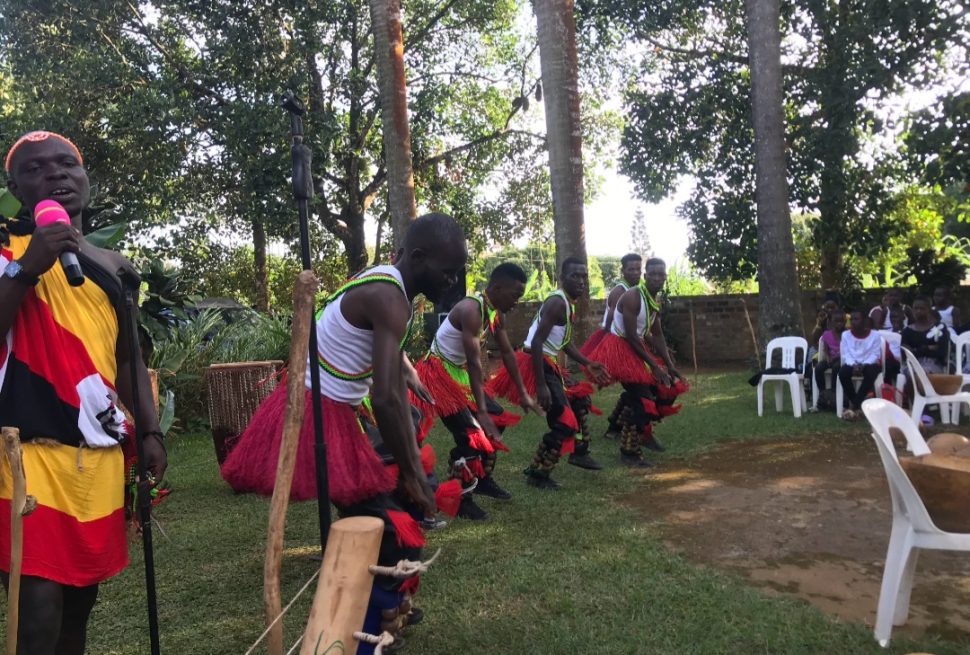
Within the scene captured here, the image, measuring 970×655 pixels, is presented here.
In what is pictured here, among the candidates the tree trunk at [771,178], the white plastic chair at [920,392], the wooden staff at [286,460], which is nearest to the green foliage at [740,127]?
the tree trunk at [771,178]

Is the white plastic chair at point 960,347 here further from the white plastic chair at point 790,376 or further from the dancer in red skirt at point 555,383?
the dancer in red skirt at point 555,383

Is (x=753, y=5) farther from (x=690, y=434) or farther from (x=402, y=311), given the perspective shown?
(x=402, y=311)

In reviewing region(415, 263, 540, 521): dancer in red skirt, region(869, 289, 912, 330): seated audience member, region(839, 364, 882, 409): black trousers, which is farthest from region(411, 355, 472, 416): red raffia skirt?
region(869, 289, 912, 330): seated audience member

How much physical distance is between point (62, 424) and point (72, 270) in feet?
1.61

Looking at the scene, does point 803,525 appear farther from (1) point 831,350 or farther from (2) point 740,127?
(2) point 740,127

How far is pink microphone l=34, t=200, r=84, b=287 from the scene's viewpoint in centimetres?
201

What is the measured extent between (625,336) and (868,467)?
2362mm

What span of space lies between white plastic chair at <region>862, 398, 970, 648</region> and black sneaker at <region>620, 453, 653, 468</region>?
359 centimetres

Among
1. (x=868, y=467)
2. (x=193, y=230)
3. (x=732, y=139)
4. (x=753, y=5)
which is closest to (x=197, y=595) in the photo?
(x=868, y=467)

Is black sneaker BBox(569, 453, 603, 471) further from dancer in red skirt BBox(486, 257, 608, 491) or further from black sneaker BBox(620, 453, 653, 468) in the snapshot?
black sneaker BBox(620, 453, 653, 468)

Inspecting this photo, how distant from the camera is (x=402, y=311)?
2.85m

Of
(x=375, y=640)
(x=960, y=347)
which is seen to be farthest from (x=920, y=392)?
(x=375, y=640)

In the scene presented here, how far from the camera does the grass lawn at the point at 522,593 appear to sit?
3.49 m

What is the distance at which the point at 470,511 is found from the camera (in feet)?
18.4
